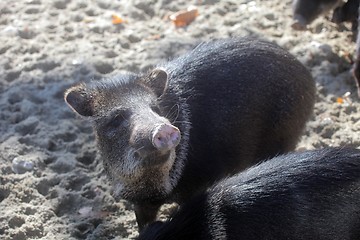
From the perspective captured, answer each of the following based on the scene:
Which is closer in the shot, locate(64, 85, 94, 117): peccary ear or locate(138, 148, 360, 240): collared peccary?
locate(138, 148, 360, 240): collared peccary

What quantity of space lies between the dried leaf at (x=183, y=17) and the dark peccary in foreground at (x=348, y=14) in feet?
3.48

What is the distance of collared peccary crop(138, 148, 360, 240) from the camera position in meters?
3.08

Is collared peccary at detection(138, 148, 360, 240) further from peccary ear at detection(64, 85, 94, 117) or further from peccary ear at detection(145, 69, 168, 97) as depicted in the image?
peccary ear at detection(64, 85, 94, 117)

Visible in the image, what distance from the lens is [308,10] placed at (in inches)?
208

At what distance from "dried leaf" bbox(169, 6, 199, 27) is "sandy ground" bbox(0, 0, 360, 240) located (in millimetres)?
54

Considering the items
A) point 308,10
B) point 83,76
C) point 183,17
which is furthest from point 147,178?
point 308,10

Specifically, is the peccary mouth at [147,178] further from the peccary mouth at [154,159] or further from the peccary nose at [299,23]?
the peccary nose at [299,23]

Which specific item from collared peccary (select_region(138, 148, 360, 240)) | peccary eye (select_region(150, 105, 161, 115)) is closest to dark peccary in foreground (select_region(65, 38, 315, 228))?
peccary eye (select_region(150, 105, 161, 115))

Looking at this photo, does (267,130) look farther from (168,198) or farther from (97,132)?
(97,132)

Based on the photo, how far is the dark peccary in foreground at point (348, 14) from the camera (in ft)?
17.8

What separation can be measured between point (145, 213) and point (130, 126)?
22.7 inches

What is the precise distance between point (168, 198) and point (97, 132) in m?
0.51

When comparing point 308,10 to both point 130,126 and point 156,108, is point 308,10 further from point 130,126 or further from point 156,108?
point 130,126

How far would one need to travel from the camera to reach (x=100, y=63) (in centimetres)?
500
